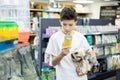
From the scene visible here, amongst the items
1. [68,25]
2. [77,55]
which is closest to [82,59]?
[77,55]

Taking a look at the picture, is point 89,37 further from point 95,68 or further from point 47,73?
point 47,73

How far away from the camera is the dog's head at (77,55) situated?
2.34 m

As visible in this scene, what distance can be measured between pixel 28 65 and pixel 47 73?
3.39 metres

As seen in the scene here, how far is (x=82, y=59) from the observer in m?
2.46

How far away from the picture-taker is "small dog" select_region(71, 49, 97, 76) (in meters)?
2.35

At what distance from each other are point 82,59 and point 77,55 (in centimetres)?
14

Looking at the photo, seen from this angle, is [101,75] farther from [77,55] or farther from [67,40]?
[67,40]

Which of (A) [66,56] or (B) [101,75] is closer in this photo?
(A) [66,56]

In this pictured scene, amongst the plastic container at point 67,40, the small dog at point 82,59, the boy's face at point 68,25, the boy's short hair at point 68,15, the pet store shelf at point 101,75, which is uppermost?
the boy's short hair at point 68,15

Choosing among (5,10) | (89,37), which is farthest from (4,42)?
(89,37)

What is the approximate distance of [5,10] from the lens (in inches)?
94.1

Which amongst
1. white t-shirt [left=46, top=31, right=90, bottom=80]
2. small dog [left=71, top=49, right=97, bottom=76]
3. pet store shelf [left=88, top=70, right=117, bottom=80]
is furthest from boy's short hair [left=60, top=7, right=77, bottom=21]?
pet store shelf [left=88, top=70, right=117, bottom=80]

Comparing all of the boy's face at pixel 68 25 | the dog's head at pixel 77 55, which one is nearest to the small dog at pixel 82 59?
the dog's head at pixel 77 55

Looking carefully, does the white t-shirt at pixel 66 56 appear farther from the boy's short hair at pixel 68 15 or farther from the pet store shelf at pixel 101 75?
the pet store shelf at pixel 101 75
